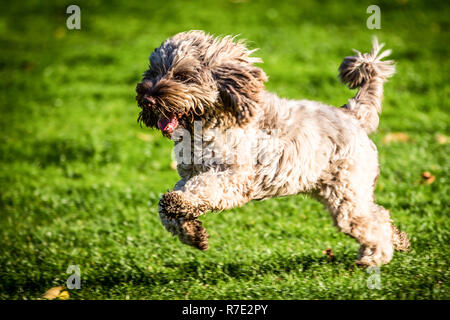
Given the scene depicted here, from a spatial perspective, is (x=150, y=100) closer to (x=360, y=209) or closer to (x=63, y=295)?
(x=360, y=209)

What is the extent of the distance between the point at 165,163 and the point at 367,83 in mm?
4533

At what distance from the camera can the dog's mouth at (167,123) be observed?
4449 mm

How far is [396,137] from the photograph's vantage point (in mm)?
9414

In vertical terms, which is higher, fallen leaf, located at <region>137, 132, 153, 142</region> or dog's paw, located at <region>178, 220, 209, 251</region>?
fallen leaf, located at <region>137, 132, 153, 142</region>

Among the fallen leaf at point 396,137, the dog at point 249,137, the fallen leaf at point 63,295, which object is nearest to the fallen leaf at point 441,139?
the fallen leaf at point 396,137

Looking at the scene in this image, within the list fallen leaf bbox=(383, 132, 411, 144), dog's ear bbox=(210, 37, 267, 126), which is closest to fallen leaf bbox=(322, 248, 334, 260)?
dog's ear bbox=(210, 37, 267, 126)

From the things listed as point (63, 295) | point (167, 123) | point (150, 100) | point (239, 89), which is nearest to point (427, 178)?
point (239, 89)

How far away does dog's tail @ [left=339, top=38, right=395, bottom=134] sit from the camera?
5.24 metres

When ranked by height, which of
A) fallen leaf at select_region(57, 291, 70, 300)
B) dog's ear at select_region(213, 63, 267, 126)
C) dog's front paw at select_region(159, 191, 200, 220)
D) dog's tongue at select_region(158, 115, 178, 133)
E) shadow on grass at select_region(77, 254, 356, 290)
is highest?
dog's ear at select_region(213, 63, 267, 126)

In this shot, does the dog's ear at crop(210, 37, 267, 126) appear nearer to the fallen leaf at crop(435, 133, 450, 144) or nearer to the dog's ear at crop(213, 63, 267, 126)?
the dog's ear at crop(213, 63, 267, 126)

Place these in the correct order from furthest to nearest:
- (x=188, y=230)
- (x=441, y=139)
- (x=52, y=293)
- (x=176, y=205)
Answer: (x=441, y=139) → (x=52, y=293) → (x=188, y=230) → (x=176, y=205)

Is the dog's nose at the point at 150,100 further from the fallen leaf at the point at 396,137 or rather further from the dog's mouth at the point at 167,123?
the fallen leaf at the point at 396,137

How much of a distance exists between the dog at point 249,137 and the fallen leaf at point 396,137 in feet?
13.8

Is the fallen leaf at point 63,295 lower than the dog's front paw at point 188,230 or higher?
lower
